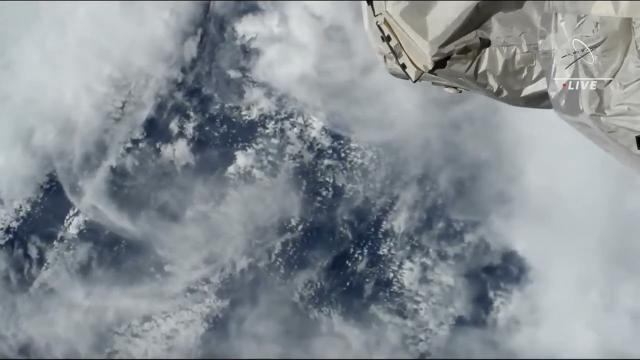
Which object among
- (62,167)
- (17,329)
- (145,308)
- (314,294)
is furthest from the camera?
(314,294)

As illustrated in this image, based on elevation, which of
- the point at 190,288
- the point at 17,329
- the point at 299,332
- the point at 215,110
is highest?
the point at 17,329

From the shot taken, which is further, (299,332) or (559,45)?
(299,332)

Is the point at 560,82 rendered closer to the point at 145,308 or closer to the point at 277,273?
the point at 145,308

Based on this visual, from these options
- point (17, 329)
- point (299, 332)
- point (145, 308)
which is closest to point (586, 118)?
point (17, 329)

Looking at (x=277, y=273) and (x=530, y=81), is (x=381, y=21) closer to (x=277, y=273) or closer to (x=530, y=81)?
(x=530, y=81)

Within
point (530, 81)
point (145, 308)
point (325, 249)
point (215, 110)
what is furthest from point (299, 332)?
point (530, 81)

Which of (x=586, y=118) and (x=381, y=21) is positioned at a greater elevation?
(x=381, y=21)

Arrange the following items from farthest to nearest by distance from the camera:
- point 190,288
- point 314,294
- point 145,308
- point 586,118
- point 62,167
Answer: point 314,294 → point 190,288 → point 145,308 → point 62,167 → point 586,118

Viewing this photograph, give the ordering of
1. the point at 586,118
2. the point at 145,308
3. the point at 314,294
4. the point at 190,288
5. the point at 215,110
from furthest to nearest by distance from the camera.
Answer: the point at 215,110 < the point at 314,294 < the point at 190,288 < the point at 145,308 < the point at 586,118

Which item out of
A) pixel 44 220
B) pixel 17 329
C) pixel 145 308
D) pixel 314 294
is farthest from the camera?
pixel 314 294
